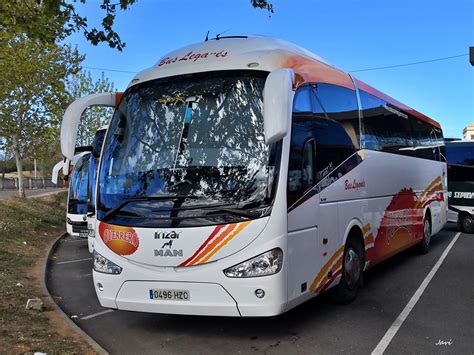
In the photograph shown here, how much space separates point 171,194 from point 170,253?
0.62 meters

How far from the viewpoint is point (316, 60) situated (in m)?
6.78

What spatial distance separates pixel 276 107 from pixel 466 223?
13341 millimetres

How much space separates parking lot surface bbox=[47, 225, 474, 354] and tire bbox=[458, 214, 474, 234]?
7.79m

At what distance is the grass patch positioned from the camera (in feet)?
17.4

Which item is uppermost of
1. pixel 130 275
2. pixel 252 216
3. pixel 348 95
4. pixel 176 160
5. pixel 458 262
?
pixel 348 95

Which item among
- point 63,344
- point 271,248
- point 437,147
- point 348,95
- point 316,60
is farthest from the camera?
point 437,147

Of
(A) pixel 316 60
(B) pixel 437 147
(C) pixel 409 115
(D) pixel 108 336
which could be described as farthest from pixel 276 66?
(B) pixel 437 147

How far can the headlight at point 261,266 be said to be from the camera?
4984mm

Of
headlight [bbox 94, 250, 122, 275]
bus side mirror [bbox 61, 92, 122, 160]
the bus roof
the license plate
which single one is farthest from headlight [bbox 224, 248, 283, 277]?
bus side mirror [bbox 61, 92, 122, 160]

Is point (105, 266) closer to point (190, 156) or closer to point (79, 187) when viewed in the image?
point (190, 156)

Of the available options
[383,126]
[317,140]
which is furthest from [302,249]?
[383,126]

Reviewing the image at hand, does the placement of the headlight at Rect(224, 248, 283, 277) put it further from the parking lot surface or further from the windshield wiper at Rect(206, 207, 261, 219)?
the parking lot surface

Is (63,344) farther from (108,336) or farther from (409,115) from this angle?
(409,115)

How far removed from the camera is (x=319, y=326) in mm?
6027
